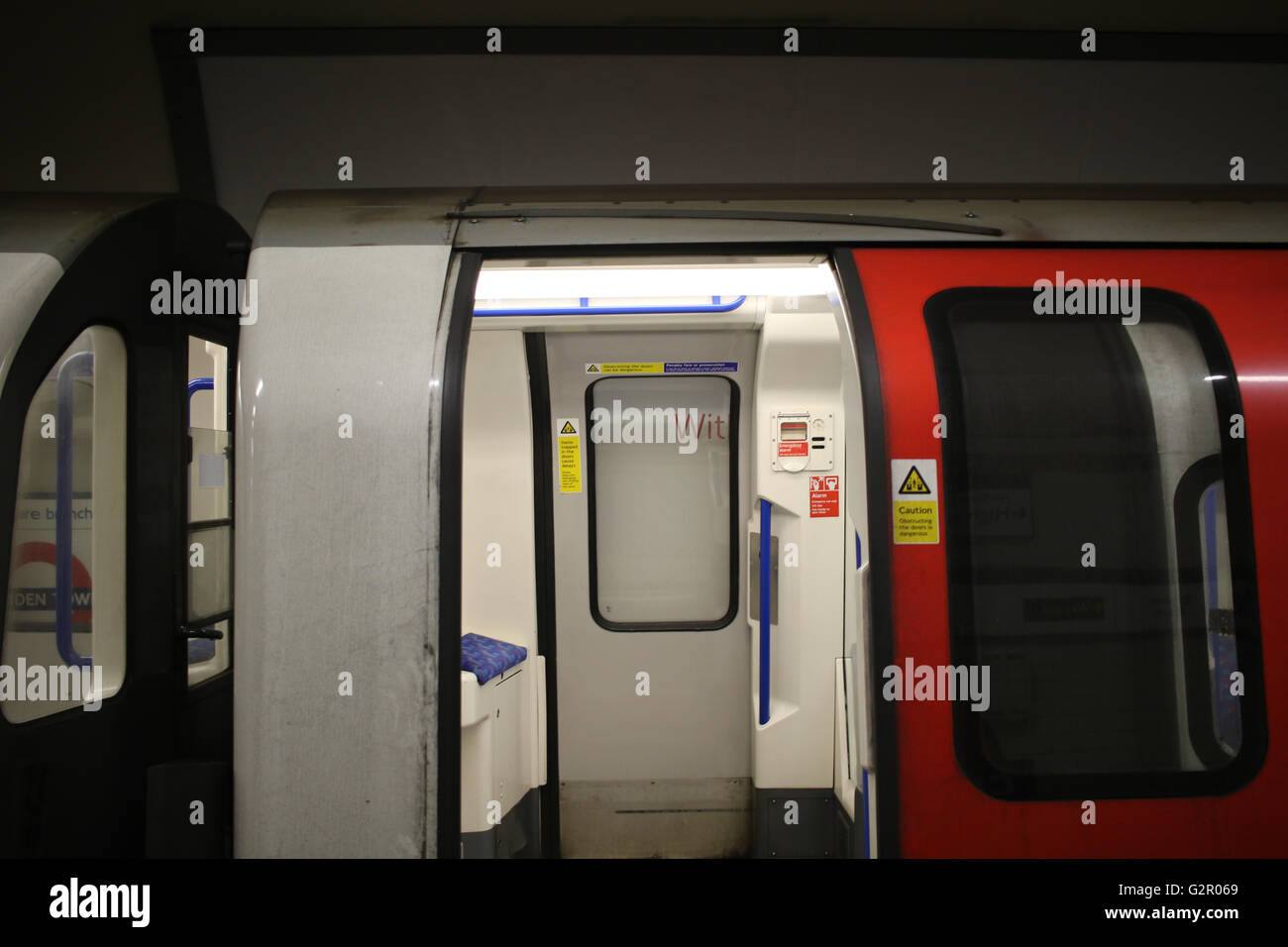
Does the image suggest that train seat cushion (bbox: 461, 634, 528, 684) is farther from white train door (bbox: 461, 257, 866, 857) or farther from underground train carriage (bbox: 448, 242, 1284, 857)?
underground train carriage (bbox: 448, 242, 1284, 857)

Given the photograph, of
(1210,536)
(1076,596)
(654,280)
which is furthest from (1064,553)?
(654,280)

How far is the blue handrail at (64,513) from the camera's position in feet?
6.29

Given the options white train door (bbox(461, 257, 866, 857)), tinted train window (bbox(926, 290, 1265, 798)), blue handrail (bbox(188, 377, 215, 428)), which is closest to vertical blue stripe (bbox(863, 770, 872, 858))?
tinted train window (bbox(926, 290, 1265, 798))

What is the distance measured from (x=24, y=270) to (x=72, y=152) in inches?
78.4

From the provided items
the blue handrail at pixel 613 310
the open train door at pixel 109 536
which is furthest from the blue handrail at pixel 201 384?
the blue handrail at pixel 613 310

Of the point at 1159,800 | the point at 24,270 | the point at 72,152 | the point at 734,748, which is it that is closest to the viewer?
the point at 1159,800

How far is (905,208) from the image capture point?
187cm

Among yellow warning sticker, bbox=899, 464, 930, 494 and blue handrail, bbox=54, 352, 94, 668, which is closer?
yellow warning sticker, bbox=899, 464, 930, 494

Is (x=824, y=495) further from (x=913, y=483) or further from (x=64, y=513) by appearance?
(x=64, y=513)

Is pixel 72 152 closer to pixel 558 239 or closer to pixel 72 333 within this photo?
pixel 72 333

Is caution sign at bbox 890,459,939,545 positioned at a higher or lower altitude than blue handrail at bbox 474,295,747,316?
lower

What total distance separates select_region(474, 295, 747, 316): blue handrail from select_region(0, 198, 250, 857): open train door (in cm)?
114

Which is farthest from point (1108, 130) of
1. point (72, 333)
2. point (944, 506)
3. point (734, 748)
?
point (72, 333)

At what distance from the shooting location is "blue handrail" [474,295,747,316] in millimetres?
3166
